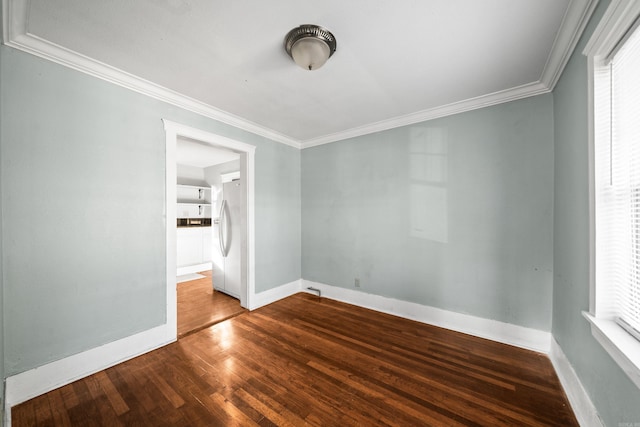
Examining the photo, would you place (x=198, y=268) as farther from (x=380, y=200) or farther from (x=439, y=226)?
(x=439, y=226)

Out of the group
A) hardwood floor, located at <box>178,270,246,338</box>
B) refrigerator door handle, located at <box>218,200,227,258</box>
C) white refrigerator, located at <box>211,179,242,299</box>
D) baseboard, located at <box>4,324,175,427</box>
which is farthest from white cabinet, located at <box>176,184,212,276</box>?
baseboard, located at <box>4,324,175,427</box>

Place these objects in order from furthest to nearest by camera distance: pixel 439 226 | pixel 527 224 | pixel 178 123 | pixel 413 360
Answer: pixel 439 226 < pixel 178 123 < pixel 527 224 < pixel 413 360

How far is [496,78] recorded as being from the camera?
217 centimetres

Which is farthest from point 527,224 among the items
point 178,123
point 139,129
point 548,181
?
point 139,129

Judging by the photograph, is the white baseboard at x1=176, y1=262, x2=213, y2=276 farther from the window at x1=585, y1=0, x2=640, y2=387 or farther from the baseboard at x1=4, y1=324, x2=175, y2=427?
the window at x1=585, y1=0, x2=640, y2=387

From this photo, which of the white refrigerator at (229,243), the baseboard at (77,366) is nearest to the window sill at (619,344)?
the baseboard at (77,366)

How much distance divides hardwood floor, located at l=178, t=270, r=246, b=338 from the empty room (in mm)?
64

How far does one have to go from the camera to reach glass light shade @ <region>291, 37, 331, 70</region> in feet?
5.28

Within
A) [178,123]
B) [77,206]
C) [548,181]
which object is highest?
[178,123]

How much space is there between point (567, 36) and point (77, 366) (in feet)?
14.6

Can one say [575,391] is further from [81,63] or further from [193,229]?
[193,229]

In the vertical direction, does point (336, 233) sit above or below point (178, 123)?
below

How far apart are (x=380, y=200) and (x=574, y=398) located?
2.40m

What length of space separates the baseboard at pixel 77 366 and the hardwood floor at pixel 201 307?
32 centimetres
